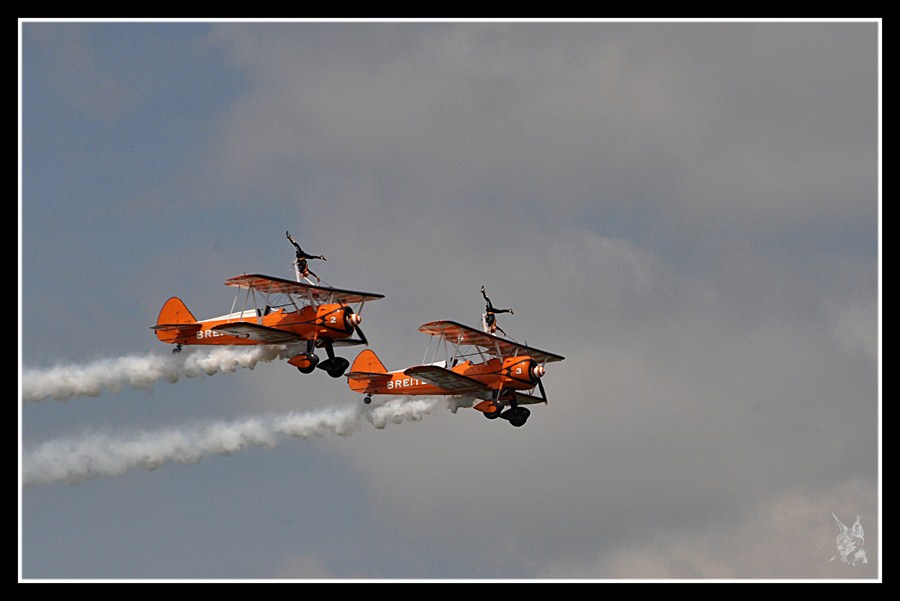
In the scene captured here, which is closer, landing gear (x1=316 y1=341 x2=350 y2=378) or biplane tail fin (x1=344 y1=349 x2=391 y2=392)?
landing gear (x1=316 y1=341 x2=350 y2=378)

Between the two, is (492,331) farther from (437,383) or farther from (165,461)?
(165,461)

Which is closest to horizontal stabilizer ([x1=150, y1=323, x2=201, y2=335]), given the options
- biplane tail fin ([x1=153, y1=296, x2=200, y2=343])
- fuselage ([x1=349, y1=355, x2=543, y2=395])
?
biplane tail fin ([x1=153, y1=296, x2=200, y2=343])

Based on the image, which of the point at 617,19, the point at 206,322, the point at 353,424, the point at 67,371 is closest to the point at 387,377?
the point at 353,424

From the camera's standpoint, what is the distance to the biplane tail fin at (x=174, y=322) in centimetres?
6556

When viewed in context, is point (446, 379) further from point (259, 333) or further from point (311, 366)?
point (259, 333)

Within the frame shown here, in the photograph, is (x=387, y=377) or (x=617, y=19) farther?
(x=387, y=377)

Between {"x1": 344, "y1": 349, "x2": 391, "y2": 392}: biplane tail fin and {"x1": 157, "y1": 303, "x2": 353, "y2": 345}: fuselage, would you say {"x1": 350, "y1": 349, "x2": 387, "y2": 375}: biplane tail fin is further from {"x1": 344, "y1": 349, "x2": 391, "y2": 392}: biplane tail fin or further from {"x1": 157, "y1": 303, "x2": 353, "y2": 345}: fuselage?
{"x1": 157, "y1": 303, "x2": 353, "y2": 345}: fuselage

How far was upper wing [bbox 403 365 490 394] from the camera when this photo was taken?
61781mm

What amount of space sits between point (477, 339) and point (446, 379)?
239 centimetres

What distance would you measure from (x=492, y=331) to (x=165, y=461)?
12.4m

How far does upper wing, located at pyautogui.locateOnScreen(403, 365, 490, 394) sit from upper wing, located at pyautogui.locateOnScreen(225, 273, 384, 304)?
3.33 metres

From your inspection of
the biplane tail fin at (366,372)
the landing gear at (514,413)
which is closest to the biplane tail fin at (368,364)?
the biplane tail fin at (366,372)

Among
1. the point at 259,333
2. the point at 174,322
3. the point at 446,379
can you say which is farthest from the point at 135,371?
the point at 446,379

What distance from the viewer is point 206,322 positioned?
215 ft
